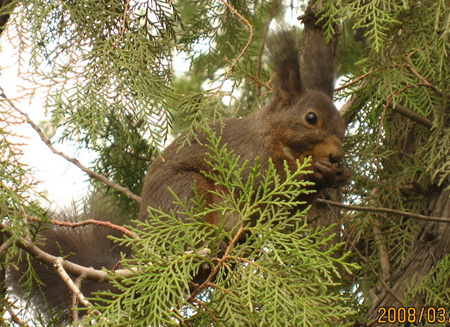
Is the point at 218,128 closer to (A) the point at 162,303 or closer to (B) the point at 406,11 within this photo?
(B) the point at 406,11

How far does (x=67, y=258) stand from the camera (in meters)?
2.32

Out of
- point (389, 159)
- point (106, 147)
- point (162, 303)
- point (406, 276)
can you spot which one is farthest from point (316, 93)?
point (162, 303)

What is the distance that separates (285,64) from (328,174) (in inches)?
22.8

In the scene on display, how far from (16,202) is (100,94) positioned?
0.50 m

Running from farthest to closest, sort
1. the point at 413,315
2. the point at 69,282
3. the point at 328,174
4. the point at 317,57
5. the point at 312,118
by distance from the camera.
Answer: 1. the point at 317,57
2. the point at 312,118
3. the point at 328,174
4. the point at 413,315
5. the point at 69,282

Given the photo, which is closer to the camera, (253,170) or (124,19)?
(253,170)

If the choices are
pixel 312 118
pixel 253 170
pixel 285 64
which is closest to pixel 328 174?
pixel 312 118

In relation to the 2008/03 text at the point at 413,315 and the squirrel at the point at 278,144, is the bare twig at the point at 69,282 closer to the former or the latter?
the squirrel at the point at 278,144

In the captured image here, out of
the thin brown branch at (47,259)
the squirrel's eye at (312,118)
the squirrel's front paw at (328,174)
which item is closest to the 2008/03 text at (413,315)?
the squirrel's front paw at (328,174)

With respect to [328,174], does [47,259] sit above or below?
below

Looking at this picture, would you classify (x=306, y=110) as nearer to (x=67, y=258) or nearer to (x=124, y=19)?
(x=124, y=19)

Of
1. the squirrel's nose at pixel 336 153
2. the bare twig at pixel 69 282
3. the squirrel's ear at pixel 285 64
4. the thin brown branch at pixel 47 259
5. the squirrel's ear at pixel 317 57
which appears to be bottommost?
the bare twig at pixel 69 282

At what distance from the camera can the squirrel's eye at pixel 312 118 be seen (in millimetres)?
2631

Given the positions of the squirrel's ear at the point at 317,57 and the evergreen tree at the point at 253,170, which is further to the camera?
the squirrel's ear at the point at 317,57
